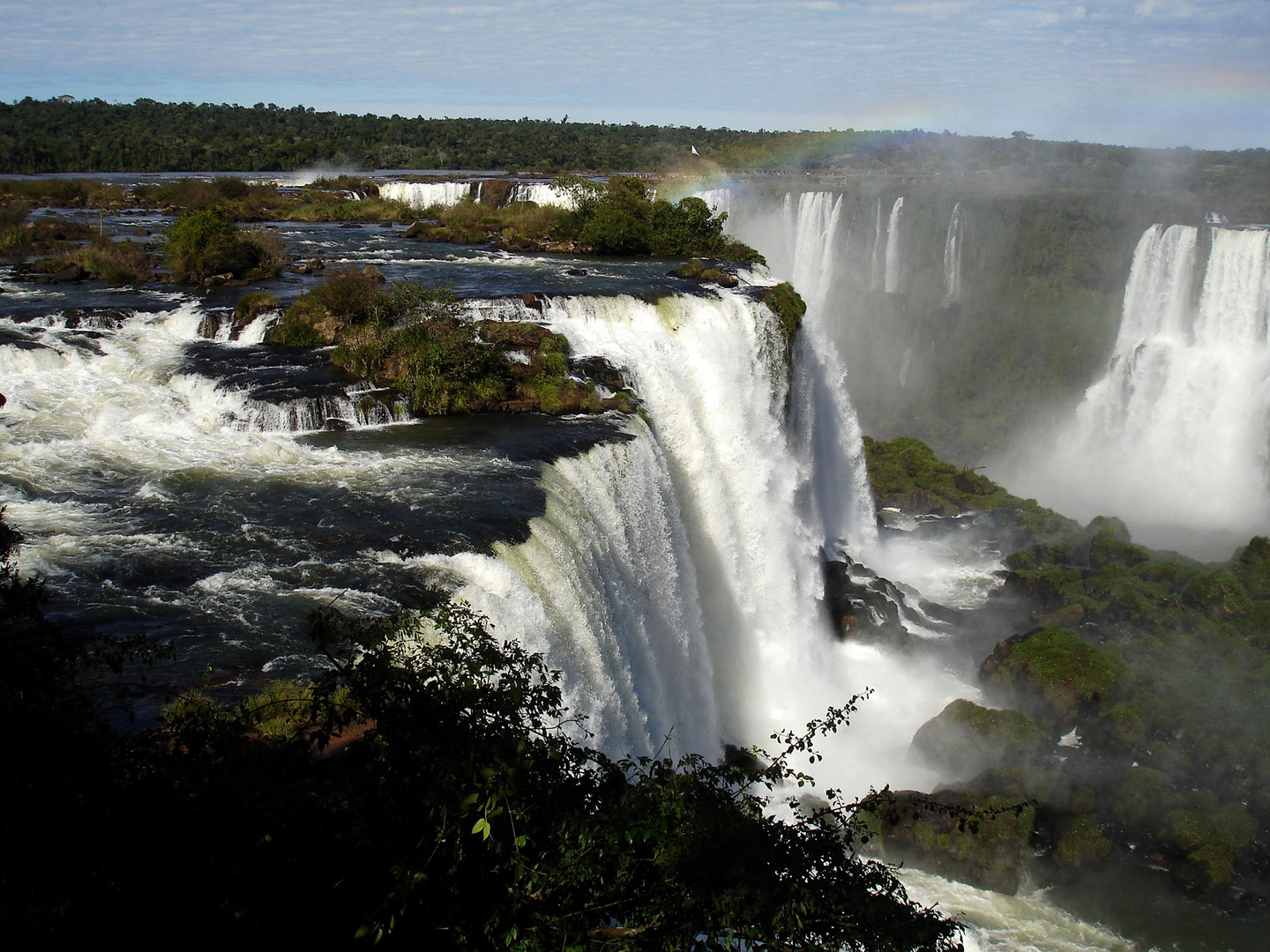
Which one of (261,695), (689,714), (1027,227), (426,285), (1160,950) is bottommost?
(1160,950)

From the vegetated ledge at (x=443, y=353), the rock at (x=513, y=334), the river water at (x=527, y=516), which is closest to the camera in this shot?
the river water at (x=527, y=516)

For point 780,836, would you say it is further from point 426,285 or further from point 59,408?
point 426,285

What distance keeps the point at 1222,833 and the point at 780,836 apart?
11.1 meters

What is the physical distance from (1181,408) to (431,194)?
32.2m

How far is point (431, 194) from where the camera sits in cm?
4181

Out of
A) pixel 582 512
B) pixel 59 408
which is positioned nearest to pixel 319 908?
pixel 582 512

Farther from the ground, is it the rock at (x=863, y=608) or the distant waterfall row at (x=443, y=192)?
the distant waterfall row at (x=443, y=192)

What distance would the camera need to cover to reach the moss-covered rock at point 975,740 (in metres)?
14.6

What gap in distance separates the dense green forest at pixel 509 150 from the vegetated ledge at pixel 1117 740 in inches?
1228

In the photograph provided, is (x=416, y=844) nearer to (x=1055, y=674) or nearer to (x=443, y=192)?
(x=1055, y=674)

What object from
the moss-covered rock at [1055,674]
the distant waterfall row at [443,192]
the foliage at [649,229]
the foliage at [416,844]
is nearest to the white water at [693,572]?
the moss-covered rock at [1055,674]

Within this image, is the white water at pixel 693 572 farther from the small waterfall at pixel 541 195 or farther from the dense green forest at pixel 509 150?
the dense green forest at pixel 509 150

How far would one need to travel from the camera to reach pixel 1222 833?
41.8ft

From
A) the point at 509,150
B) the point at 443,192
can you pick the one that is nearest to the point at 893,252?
the point at 443,192
